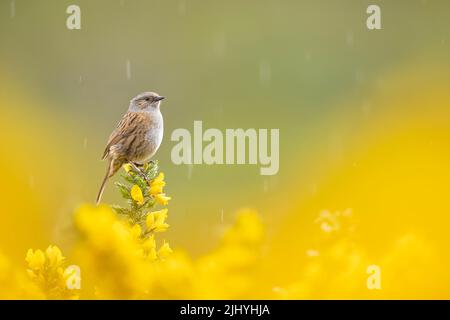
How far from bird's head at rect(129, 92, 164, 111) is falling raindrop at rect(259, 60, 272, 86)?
4947mm

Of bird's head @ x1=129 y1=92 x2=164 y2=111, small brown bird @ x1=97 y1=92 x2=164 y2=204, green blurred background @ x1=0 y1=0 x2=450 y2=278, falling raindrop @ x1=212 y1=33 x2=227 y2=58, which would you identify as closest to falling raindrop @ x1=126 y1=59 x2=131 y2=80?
green blurred background @ x1=0 y1=0 x2=450 y2=278

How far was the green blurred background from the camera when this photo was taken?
702 cm

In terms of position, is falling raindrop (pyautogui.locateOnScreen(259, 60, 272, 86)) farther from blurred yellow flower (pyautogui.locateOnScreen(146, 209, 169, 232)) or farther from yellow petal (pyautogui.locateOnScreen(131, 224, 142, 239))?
yellow petal (pyautogui.locateOnScreen(131, 224, 142, 239))

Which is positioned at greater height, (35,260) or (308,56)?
(308,56)

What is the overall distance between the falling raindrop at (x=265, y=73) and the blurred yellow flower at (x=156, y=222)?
23.8 feet

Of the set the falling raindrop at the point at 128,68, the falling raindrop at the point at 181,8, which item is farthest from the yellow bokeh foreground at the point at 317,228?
the falling raindrop at the point at 181,8

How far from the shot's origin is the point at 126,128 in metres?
3.84

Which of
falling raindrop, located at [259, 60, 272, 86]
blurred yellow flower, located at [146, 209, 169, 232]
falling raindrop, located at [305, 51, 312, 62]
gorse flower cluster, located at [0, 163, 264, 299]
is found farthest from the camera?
falling raindrop, located at [305, 51, 312, 62]

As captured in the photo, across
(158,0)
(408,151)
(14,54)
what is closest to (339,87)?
(408,151)

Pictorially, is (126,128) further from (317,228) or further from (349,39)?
(349,39)

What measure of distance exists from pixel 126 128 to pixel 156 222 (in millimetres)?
2027

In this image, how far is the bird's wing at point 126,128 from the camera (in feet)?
12.3

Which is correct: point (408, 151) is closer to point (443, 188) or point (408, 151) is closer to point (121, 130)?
point (443, 188)

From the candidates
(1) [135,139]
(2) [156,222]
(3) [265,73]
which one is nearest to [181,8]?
(3) [265,73]
